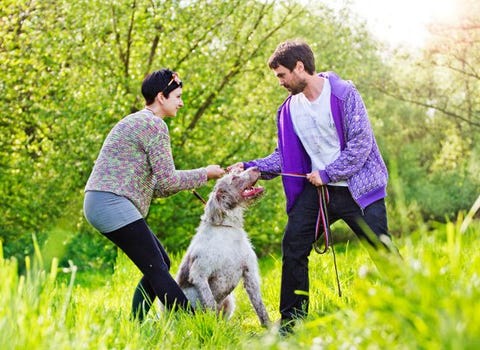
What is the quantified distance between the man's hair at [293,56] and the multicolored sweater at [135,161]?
1088 millimetres

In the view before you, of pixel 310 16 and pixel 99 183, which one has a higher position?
pixel 310 16

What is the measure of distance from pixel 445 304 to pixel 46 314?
200cm

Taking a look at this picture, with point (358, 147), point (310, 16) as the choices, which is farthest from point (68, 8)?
point (358, 147)

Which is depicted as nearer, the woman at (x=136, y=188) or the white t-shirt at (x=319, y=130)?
the woman at (x=136, y=188)

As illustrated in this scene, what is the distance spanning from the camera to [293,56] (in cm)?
574

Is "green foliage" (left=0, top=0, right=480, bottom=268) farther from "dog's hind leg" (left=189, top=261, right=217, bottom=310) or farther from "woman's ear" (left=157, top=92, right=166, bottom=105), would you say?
"woman's ear" (left=157, top=92, right=166, bottom=105)

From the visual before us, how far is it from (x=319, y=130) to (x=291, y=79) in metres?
0.47

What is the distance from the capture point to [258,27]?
13.4m

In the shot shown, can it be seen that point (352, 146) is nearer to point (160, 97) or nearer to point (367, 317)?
point (160, 97)

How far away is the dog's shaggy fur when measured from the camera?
6195mm

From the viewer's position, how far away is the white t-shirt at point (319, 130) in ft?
18.9

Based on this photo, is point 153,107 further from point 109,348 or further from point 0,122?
point 0,122

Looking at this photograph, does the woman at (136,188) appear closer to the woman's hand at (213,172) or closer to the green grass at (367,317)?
the woman's hand at (213,172)

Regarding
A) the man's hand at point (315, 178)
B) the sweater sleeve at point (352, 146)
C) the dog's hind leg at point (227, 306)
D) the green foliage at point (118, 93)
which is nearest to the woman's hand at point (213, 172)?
the man's hand at point (315, 178)
